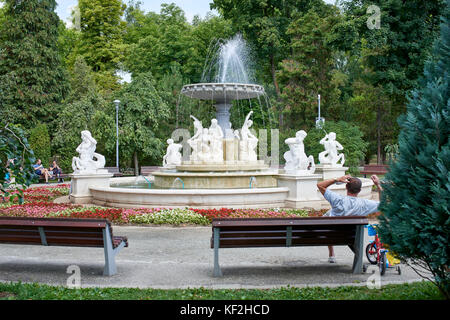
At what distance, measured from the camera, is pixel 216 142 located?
58.2ft

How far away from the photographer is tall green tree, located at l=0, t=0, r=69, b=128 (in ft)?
109

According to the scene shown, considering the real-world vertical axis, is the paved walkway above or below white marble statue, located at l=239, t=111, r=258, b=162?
below

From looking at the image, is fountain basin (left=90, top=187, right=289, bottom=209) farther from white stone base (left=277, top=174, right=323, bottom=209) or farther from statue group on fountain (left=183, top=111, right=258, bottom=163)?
statue group on fountain (left=183, top=111, right=258, bottom=163)

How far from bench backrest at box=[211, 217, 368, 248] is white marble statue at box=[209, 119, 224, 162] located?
11.8 meters

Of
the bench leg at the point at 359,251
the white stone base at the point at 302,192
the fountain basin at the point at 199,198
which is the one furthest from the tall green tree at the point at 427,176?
the white stone base at the point at 302,192

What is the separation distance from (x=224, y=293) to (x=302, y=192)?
8.19m

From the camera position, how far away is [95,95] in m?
33.9

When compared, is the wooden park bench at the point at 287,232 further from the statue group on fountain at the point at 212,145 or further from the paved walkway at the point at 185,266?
the statue group on fountain at the point at 212,145

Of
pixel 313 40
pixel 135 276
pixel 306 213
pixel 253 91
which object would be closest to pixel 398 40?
pixel 313 40

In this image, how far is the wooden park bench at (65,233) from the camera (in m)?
5.85

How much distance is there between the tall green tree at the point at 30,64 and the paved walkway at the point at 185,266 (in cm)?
2844

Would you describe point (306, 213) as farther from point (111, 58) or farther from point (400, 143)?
point (111, 58)

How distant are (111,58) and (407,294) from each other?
138 feet

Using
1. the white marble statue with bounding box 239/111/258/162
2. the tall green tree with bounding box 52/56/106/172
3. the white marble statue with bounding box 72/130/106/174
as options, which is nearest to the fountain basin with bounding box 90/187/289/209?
the white marble statue with bounding box 72/130/106/174
